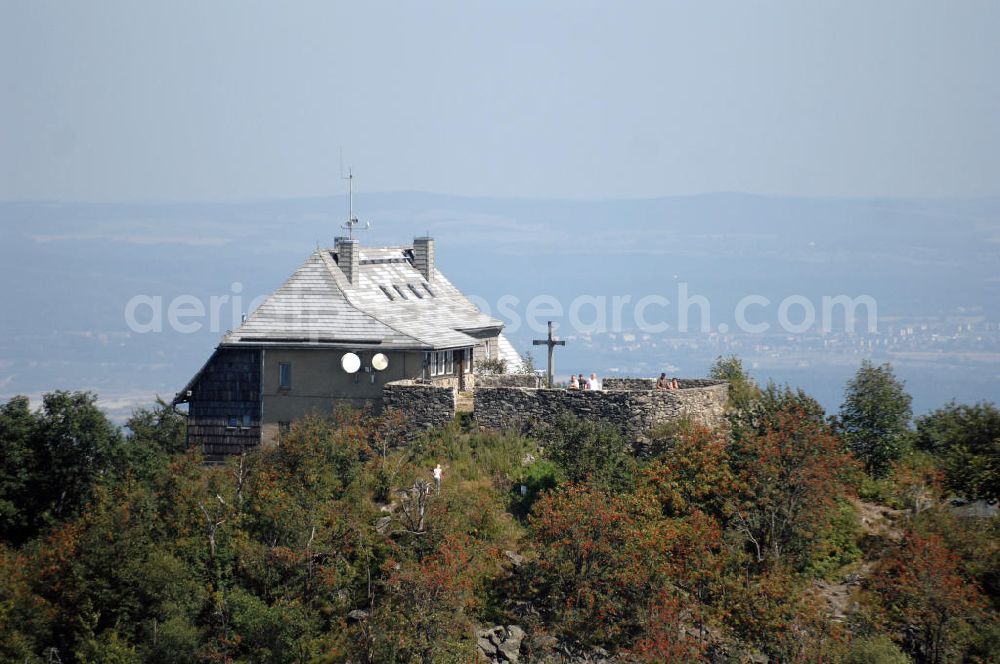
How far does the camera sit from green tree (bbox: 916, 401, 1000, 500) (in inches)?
1948

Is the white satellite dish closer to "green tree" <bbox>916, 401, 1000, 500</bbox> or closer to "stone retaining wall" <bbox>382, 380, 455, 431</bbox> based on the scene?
"stone retaining wall" <bbox>382, 380, 455, 431</bbox>

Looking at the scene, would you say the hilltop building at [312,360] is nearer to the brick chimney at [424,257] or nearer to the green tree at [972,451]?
the brick chimney at [424,257]

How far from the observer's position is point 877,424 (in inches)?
2079

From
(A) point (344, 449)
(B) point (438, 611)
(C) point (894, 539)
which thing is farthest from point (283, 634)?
(C) point (894, 539)

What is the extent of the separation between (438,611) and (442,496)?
580 cm

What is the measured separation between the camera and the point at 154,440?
218 ft

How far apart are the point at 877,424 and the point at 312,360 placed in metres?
21.7

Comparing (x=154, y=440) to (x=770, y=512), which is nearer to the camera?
(x=770, y=512)

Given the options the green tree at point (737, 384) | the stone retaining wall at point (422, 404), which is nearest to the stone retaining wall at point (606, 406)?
the green tree at point (737, 384)

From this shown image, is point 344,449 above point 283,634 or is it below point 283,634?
above

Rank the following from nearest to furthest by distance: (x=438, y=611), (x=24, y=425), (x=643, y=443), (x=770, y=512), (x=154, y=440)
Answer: (x=438, y=611)
(x=770, y=512)
(x=643, y=443)
(x=24, y=425)
(x=154, y=440)

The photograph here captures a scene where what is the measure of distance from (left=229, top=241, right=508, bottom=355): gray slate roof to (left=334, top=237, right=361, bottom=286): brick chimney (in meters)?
0.29

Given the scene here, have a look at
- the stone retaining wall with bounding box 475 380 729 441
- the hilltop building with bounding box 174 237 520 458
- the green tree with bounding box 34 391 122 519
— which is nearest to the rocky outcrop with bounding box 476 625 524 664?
the stone retaining wall with bounding box 475 380 729 441

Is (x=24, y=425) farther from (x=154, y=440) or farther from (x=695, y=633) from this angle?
(x=695, y=633)
